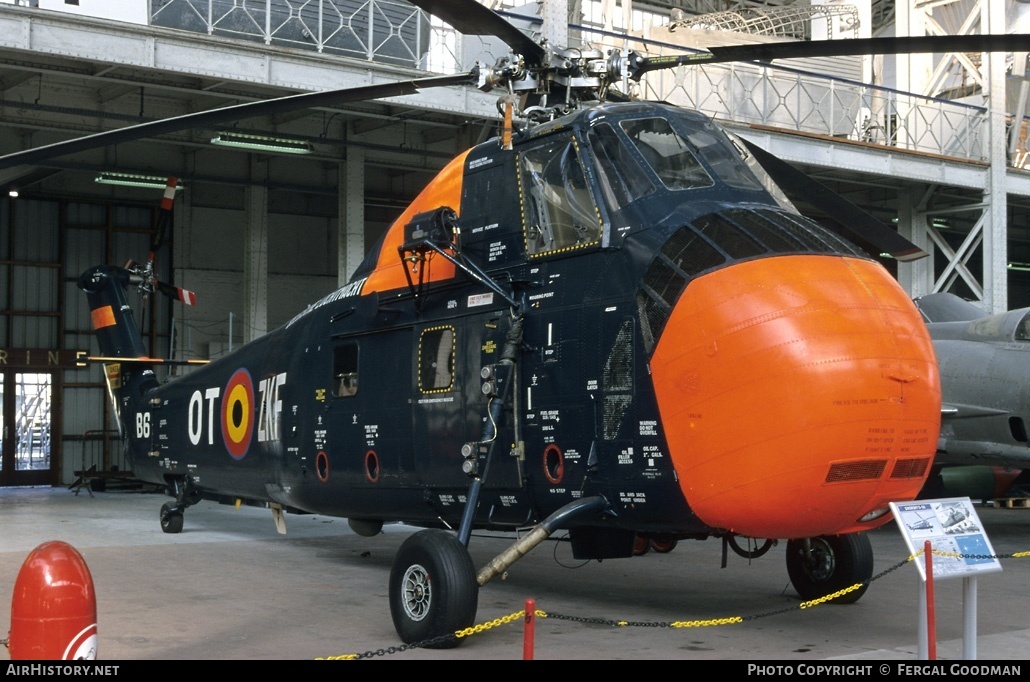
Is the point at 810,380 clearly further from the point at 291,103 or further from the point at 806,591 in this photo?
the point at 291,103

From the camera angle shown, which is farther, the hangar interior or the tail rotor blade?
the hangar interior

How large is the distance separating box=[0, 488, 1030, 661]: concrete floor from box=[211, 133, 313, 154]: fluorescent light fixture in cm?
730

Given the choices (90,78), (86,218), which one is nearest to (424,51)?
(90,78)

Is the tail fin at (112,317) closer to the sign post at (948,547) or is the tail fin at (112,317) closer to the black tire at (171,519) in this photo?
the black tire at (171,519)

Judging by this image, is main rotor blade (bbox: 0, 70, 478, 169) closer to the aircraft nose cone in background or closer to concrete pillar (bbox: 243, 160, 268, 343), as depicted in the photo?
the aircraft nose cone in background

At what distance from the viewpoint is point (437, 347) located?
1002cm

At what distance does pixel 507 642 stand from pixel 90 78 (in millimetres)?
13034

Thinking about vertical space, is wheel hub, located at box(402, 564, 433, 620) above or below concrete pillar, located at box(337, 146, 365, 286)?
below

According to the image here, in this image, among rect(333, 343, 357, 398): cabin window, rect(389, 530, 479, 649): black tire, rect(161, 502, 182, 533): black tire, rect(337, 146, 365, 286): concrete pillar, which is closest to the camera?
rect(389, 530, 479, 649): black tire

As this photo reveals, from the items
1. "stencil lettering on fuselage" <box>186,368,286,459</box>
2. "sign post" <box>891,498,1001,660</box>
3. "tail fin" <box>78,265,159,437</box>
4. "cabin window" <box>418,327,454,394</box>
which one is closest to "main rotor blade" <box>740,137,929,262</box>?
"cabin window" <box>418,327,454,394</box>

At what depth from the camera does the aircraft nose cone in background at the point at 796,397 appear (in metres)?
7.16

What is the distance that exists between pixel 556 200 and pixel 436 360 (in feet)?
6.23

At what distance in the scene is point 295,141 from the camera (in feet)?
68.0

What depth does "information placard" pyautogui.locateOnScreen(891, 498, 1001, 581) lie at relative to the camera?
6.93 meters
